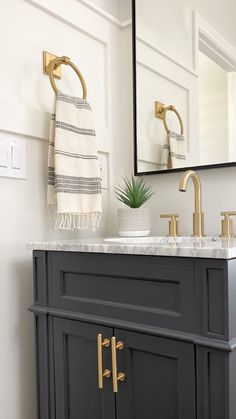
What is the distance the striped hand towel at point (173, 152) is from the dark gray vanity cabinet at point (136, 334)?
24.5 inches

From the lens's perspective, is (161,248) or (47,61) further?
(47,61)

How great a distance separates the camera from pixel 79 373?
111 centimetres

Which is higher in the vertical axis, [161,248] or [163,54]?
[163,54]

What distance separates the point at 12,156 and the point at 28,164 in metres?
0.08

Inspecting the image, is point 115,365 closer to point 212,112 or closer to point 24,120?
point 24,120

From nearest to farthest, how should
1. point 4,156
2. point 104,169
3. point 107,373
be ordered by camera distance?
1. point 107,373
2. point 4,156
3. point 104,169

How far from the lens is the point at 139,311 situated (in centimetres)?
97

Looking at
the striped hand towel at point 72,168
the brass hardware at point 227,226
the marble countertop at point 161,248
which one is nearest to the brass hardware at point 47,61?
the striped hand towel at point 72,168

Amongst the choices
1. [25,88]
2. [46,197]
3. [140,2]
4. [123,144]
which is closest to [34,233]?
[46,197]

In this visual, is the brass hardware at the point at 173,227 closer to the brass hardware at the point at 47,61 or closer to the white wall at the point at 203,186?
the white wall at the point at 203,186

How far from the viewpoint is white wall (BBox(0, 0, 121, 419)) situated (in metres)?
1.24

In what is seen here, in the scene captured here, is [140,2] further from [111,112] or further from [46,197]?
[46,197]

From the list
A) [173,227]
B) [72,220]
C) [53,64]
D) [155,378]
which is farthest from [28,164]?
[155,378]

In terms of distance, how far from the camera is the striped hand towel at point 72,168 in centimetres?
129
